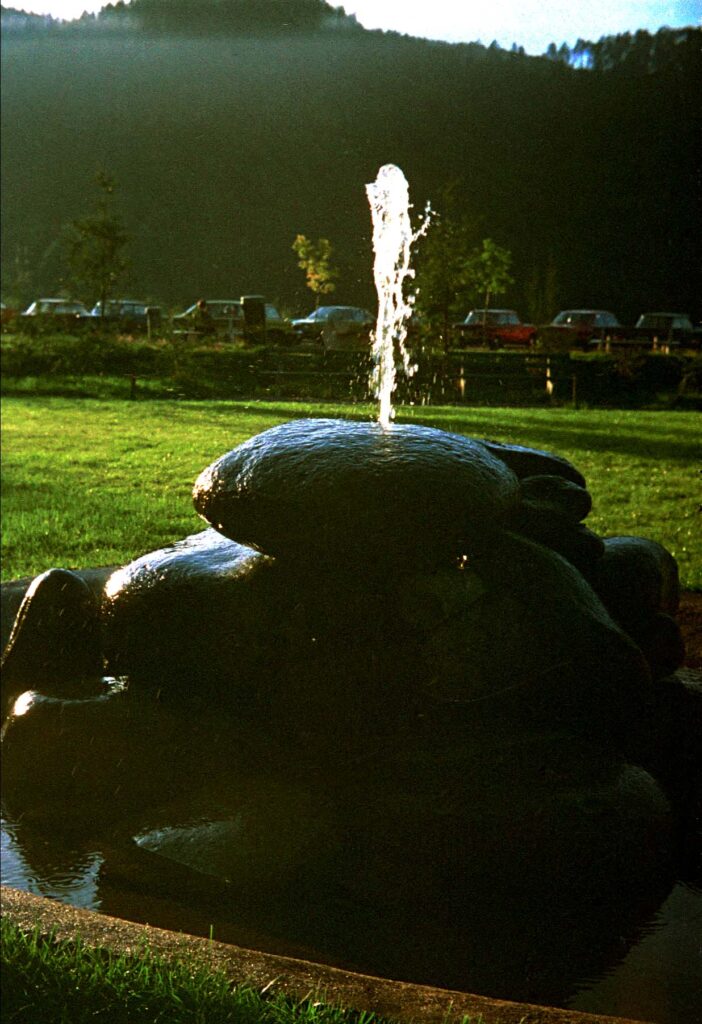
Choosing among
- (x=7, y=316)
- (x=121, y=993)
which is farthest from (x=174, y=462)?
(x=7, y=316)

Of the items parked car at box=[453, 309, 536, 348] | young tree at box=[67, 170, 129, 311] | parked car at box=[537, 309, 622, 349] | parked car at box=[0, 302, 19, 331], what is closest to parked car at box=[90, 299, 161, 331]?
young tree at box=[67, 170, 129, 311]

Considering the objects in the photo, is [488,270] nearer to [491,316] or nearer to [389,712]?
[491,316]

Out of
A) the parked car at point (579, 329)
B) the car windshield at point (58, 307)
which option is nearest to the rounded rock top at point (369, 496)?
the parked car at point (579, 329)

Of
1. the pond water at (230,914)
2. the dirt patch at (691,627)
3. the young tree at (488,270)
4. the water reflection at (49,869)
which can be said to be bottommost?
the water reflection at (49,869)

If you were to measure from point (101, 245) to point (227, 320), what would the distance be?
142 centimetres

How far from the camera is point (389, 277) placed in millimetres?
3789

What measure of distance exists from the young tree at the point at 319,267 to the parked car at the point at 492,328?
52 cm

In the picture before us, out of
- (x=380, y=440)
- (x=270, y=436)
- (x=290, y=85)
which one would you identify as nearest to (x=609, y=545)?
(x=380, y=440)

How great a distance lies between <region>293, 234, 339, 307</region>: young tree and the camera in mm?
3939

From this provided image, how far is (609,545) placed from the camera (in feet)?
11.8

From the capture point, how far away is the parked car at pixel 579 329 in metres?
4.23

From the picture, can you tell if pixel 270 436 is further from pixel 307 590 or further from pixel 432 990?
pixel 432 990

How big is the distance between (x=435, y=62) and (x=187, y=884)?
290 cm

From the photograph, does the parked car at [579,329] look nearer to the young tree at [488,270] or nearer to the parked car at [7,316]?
the young tree at [488,270]
